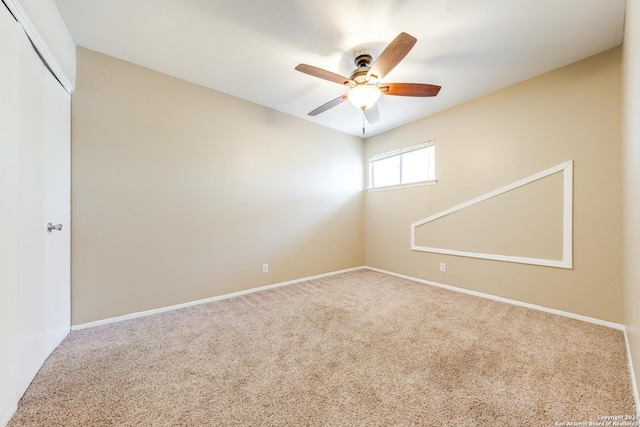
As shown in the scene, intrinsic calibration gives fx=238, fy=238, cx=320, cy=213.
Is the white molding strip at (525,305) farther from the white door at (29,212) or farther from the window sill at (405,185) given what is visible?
the white door at (29,212)

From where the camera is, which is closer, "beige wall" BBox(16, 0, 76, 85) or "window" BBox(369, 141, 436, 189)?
"beige wall" BBox(16, 0, 76, 85)

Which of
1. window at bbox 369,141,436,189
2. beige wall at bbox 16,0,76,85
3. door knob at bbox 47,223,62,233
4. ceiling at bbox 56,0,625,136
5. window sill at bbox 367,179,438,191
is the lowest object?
door knob at bbox 47,223,62,233

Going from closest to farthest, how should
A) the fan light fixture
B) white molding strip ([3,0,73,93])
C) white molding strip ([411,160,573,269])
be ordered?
white molding strip ([3,0,73,93]) < the fan light fixture < white molding strip ([411,160,573,269])

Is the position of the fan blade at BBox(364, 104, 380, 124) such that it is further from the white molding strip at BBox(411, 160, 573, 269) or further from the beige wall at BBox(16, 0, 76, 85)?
the beige wall at BBox(16, 0, 76, 85)

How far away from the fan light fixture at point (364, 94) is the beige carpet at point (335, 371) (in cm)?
208

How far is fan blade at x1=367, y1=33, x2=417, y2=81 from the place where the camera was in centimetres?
162

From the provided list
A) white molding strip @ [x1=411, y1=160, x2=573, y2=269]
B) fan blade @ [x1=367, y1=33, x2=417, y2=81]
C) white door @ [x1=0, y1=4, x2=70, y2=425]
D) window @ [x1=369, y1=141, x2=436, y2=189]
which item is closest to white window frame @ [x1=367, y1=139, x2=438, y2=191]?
window @ [x1=369, y1=141, x2=436, y2=189]

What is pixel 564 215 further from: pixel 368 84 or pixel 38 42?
pixel 38 42

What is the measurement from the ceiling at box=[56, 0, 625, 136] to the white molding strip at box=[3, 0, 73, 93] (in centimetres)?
40

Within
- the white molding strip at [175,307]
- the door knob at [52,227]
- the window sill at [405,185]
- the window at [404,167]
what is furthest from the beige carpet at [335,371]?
the window at [404,167]

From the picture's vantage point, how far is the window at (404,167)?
11.9 ft

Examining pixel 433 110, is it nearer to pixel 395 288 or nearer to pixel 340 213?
pixel 340 213

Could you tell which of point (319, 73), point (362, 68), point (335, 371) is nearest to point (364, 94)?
point (362, 68)

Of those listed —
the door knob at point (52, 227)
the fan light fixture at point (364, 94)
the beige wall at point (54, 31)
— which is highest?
the beige wall at point (54, 31)
